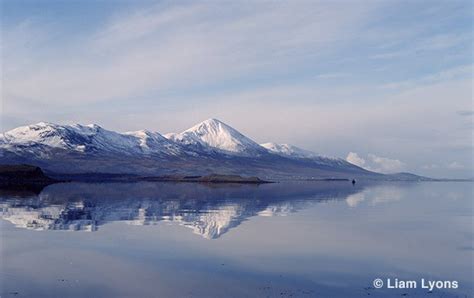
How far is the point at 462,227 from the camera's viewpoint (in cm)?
3759

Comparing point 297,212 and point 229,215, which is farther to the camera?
point 297,212

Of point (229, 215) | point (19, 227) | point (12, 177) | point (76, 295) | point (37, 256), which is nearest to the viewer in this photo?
point (76, 295)

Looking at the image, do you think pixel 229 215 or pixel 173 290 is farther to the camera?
pixel 229 215

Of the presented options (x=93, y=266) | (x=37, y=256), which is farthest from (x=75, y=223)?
(x=93, y=266)

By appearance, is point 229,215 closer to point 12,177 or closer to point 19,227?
point 19,227

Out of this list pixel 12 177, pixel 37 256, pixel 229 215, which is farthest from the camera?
pixel 12 177

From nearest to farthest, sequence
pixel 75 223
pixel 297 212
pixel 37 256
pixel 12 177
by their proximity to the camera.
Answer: pixel 37 256, pixel 75 223, pixel 297 212, pixel 12 177

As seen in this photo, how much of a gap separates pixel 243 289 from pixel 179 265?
4936 mm

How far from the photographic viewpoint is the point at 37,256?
2316 centimetres

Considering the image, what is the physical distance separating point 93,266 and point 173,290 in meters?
5.45

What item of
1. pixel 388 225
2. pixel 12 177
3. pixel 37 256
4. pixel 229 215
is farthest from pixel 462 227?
pixel 12 177

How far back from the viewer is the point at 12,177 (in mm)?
130625

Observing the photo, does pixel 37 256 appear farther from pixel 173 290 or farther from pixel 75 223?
pixel 75 223

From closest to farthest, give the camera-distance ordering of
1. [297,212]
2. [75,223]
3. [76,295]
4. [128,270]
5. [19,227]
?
[76,295] < [128,270] < [19,227] < [75,223] < [297,212]
